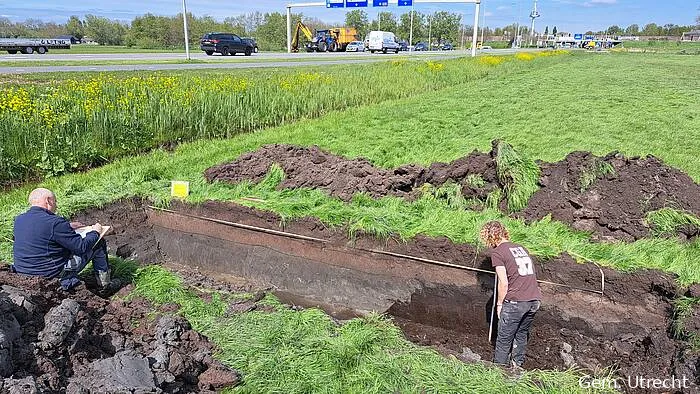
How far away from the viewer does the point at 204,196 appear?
636 cm

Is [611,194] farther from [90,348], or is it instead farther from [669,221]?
[90,348]

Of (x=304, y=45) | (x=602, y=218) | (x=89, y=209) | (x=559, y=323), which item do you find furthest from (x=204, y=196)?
(x=304, y=45)

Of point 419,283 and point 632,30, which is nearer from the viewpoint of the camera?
point 419,283

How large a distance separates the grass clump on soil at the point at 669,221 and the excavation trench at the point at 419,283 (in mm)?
1018

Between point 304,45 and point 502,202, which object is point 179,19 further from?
point 502,202

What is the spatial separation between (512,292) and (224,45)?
3382cm

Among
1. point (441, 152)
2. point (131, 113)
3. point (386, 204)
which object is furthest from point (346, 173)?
point (131, 113)

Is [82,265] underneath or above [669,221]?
underneath

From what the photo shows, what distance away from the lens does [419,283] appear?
4.95 meters

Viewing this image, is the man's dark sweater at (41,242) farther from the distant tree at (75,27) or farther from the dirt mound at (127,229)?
the distant tree at (75,27)

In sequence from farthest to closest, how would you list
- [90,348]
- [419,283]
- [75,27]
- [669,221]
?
[75,27] < [669,221] < [419,283] < [90,348]

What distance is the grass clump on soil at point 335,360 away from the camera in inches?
133

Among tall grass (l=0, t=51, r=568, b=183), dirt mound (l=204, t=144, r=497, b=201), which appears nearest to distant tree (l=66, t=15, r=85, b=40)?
tall grass (l=0, t=51, r=568, b=183)

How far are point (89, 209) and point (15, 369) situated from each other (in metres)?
3.80
